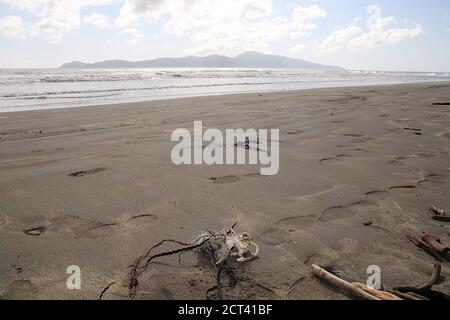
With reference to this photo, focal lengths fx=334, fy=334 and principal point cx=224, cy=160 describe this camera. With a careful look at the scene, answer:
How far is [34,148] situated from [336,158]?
443 cm

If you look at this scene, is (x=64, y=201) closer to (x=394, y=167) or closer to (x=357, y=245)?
(x=357, y=245)

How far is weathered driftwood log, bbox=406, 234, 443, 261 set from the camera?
2304 mm

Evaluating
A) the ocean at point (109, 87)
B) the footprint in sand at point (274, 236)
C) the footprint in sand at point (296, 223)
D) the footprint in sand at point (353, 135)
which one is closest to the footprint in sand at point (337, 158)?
the footprint in sand at point (353, 135)

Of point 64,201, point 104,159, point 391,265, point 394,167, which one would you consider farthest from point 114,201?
point 394,167

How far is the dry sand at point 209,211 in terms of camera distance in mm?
2070

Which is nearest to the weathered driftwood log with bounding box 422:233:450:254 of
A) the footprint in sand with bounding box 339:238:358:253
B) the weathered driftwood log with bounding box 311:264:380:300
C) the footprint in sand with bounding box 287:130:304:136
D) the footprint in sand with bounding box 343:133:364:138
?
the footprint in sand with bounding box 339:238:358:253

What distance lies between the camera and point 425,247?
2.40m

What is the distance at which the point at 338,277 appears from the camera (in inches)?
81.3

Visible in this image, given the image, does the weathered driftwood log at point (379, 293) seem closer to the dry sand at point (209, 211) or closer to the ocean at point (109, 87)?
the dry sand at point (209, 211)

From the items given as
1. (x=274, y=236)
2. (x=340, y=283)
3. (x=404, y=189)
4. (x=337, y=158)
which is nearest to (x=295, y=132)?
(x=337, y=158)

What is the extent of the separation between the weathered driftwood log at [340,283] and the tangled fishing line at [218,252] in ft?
1.41

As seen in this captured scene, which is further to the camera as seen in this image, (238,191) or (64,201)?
(238,191)

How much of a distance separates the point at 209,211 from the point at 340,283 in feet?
4.36

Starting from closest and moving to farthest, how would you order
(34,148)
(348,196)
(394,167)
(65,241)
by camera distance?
1. (65,241)
2. (348,196)
3. (394,167)
4. (34,148)
